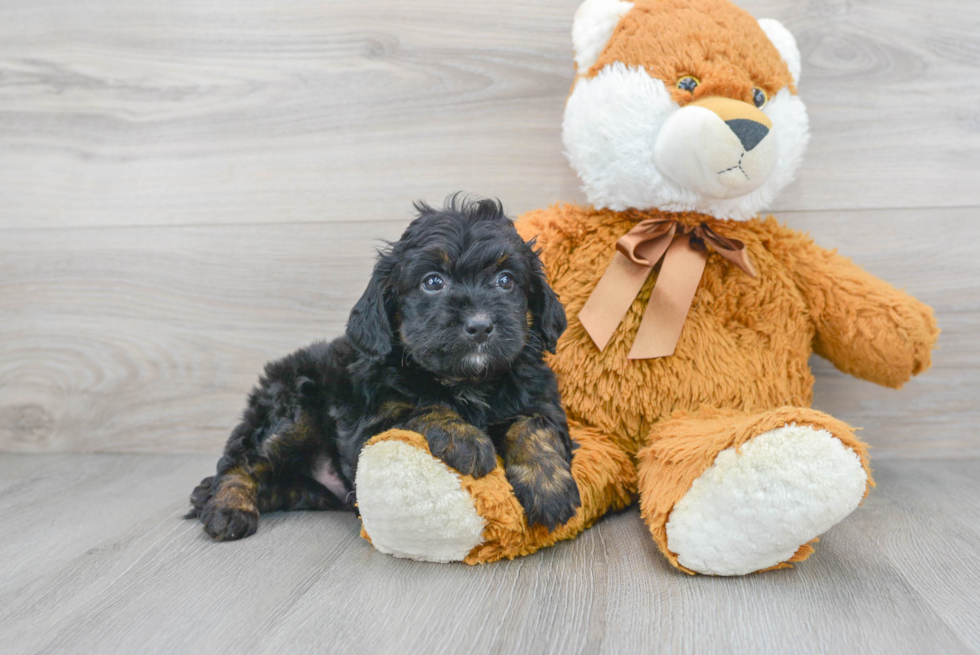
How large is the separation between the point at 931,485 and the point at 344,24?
2.32 meters

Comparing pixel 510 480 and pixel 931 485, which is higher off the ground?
pixel 510 480

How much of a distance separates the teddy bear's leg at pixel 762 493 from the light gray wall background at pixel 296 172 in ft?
3.28

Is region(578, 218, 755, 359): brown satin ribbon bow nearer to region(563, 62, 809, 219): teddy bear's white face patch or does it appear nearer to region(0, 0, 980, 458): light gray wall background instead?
region(563, 62, 809, 219): teddy bear's white face patch

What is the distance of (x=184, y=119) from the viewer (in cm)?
234

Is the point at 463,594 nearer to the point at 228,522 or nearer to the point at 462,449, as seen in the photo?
the point at 462,449

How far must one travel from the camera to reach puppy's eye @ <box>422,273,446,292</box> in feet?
4.80

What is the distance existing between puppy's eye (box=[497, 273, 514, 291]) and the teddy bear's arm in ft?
2.67

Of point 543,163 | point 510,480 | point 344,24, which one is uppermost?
point 344,24

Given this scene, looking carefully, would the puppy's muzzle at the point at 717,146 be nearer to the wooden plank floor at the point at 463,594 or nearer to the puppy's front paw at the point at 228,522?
the wooden plank floor at the point at 463,594

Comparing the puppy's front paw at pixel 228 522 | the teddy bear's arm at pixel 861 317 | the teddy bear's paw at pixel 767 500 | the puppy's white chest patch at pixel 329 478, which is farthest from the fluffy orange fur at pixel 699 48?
the puppy's front paw at pixel 228 522

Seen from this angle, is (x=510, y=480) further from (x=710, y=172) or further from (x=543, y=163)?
(x=543, y=163)

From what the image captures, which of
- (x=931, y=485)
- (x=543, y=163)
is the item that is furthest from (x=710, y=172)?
(x=931, y=485)

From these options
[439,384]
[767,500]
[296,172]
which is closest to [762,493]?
[767,500]

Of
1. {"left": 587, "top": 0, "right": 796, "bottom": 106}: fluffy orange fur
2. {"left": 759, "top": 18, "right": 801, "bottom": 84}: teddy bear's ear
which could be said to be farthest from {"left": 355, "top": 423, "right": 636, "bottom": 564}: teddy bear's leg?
{"left": 759, "top": 18, "right": 801, "bottom": 84}: teddy bear's ear
